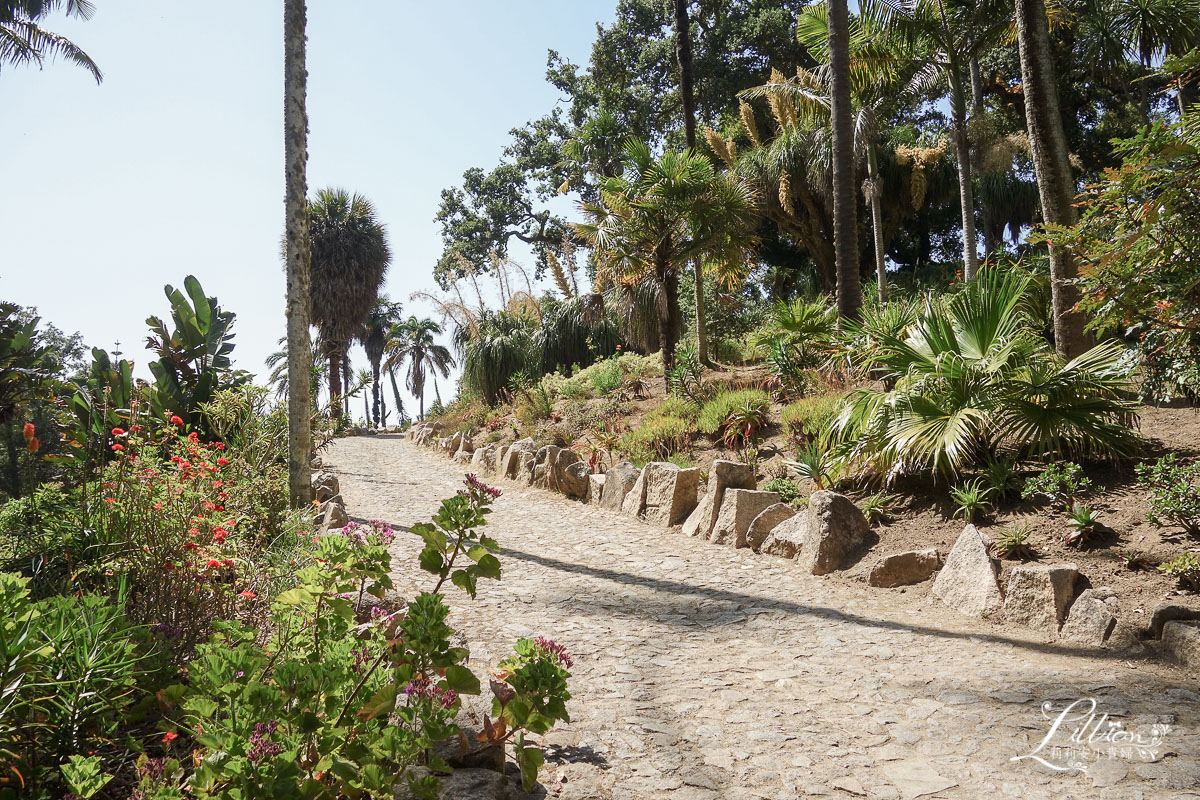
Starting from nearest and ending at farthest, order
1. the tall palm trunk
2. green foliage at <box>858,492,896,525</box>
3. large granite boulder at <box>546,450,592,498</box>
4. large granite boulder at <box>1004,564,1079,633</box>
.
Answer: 1. large granite boulder at <box>1004,564,1079,633</box>
2. green foliage at <box>858,492,896,525</box>
3. large granite boulder at <box>546,450,592,498</box>
4. the tall palm trunk

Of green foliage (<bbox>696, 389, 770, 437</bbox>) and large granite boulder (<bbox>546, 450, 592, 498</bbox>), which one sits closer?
green foliage (<bbox>696, 389, 770, 437</bbox>)

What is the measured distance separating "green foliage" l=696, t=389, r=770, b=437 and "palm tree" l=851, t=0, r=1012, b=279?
20.8 ft

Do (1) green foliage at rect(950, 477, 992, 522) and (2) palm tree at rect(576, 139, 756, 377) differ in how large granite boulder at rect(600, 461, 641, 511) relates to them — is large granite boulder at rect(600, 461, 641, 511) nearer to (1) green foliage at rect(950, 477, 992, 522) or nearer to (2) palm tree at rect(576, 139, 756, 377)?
(2) palm tree at rect(576, 139, 756, 377)

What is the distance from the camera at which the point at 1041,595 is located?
13.7ft

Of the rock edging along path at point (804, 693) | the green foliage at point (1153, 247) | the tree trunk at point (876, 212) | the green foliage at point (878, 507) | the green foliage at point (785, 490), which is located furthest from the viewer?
the tree trunk at point (876, 212)

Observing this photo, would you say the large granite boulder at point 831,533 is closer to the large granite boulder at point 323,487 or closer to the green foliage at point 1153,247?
the green foliage at point 1153,247

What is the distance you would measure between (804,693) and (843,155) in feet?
26.4

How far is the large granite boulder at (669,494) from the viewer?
776 cm

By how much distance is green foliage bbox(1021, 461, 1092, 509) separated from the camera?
4910 millimetres

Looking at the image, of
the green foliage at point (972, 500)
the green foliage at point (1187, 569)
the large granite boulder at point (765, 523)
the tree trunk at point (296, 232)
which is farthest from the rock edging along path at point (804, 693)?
the tree trunk at point (296, 232)

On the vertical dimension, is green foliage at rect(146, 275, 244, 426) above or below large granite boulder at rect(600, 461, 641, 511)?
above

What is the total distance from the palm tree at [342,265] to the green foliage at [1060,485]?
2307cm

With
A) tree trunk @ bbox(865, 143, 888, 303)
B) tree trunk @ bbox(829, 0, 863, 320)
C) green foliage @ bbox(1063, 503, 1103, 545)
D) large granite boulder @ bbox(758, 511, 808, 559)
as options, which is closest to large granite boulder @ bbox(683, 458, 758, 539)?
large granite boulder @ bbox(758, 511, 808, 559)

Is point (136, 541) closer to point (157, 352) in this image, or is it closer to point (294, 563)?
point (294, 563)
